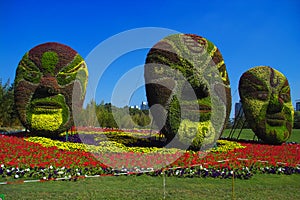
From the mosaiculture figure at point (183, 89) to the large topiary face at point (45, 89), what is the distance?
335 centimetres

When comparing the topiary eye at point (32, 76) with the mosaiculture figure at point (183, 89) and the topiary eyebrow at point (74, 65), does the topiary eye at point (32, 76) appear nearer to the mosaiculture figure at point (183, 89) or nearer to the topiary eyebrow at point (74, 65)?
the topiary eyebrow at point (74, 65)

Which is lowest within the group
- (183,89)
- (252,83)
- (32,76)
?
(183,89)

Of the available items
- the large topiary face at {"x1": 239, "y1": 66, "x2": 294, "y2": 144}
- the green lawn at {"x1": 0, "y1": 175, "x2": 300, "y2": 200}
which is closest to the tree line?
the large topiary face at {"x1": 239, "y1": 66, "x2": 294, "y2": 144}

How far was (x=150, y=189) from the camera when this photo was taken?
5.76 metres

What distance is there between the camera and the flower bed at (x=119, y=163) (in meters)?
6.76

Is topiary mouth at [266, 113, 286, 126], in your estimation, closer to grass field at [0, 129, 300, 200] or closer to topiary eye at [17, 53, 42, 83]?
grass field at [0, 129, 300, 200]

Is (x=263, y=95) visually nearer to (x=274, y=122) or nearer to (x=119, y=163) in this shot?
(x=274, y=122)

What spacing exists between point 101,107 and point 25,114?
518 inches

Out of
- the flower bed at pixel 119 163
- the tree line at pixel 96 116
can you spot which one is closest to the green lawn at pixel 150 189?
the flower bed at pixel 119 163

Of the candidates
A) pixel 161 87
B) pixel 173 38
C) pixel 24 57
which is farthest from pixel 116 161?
pixel 24 57

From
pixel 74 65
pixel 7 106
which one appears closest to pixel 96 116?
pixel 7 106

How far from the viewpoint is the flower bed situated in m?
6.76

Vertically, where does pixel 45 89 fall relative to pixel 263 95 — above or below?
below

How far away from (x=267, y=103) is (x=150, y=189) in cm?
960
